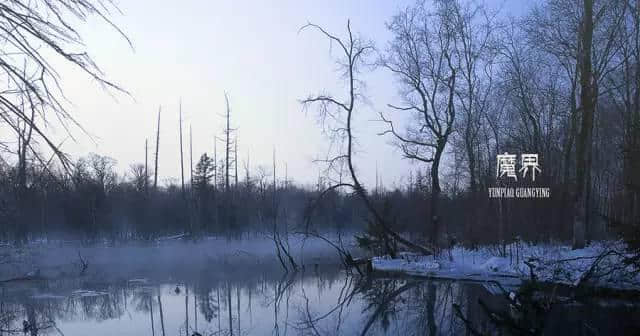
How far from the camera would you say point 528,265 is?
49.0ft

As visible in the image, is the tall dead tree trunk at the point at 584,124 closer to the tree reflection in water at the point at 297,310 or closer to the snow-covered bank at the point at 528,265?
the snow-covered bank at the point at 528,265

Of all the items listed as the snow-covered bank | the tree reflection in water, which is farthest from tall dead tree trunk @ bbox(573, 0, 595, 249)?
the tree reflection in water

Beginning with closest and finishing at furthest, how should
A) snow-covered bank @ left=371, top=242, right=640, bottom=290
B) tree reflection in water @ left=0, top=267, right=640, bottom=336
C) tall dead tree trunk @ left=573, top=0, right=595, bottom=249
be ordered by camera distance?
1. tree reflection in water @ left=0, top=267, right=640, bottom=336
2. snow-covered bank @ left=371, top=242, right=640, bottom=290
3. tall dead tree trunk @ left=573, top=0, right=595, bottom=249

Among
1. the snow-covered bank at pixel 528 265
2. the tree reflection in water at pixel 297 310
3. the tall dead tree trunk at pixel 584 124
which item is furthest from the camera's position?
the tall dead tree trunk at pixel 584 124

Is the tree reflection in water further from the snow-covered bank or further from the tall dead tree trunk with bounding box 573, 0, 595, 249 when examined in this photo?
the tall dead tree trunk with bounding box 573, 0, 595, 249

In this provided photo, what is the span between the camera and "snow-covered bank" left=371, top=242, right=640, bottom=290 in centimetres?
1391

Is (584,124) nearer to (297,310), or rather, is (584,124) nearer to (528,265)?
(528,265)

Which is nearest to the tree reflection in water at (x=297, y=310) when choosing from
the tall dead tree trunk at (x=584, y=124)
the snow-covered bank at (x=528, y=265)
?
the snow-covered bank at (x=528, y=265)

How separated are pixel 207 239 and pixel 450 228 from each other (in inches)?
734

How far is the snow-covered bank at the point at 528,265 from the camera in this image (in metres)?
13.9

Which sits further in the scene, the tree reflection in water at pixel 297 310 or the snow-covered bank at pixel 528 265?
the snow-covered bank at pixel 528 265

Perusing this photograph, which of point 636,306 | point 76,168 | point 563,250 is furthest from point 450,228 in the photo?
point 76,168

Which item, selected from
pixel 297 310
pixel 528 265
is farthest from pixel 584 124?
pixel 297 310

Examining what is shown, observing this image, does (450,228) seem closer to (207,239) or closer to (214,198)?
(207,239)
